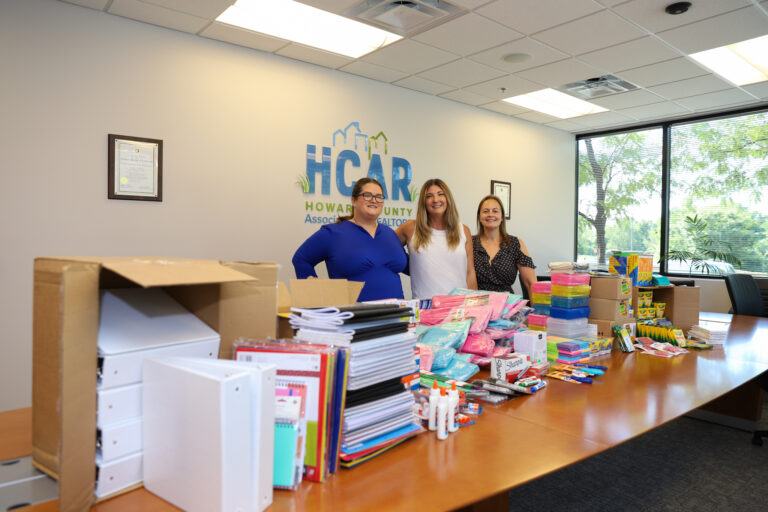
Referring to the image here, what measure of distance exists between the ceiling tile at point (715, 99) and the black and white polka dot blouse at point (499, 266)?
3.44 metres

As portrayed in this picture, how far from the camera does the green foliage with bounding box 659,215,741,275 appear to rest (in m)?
5.65

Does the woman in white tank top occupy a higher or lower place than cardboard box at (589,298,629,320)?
higher

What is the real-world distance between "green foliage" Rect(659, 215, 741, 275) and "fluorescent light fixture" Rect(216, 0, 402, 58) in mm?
4387

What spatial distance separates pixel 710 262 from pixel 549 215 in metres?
1.93

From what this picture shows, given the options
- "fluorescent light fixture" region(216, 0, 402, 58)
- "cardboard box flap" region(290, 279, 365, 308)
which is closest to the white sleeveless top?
"cardboard box flap" region(290, 279, 365, 308)

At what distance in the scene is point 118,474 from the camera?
969mm

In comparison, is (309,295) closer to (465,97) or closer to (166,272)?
(166,272)

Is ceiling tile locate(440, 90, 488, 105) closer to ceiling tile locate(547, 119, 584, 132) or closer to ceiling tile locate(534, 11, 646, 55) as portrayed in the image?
ceiling tile locate(534, 11, 646, 55)

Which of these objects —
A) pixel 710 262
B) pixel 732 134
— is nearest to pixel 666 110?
pixel 732 134

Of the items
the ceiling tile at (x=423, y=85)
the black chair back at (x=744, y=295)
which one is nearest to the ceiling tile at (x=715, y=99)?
the black chair back at (x=744, y=295)

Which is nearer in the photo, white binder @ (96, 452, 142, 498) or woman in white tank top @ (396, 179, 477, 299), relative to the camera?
white binder @ (96, 452, 142, 498)

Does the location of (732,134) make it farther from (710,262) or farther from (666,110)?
(710,262)

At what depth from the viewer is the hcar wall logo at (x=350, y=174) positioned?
14.1 ft

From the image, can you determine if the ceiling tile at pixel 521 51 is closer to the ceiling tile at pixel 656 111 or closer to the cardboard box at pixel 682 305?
the ceiling tile at pixel 656 111
